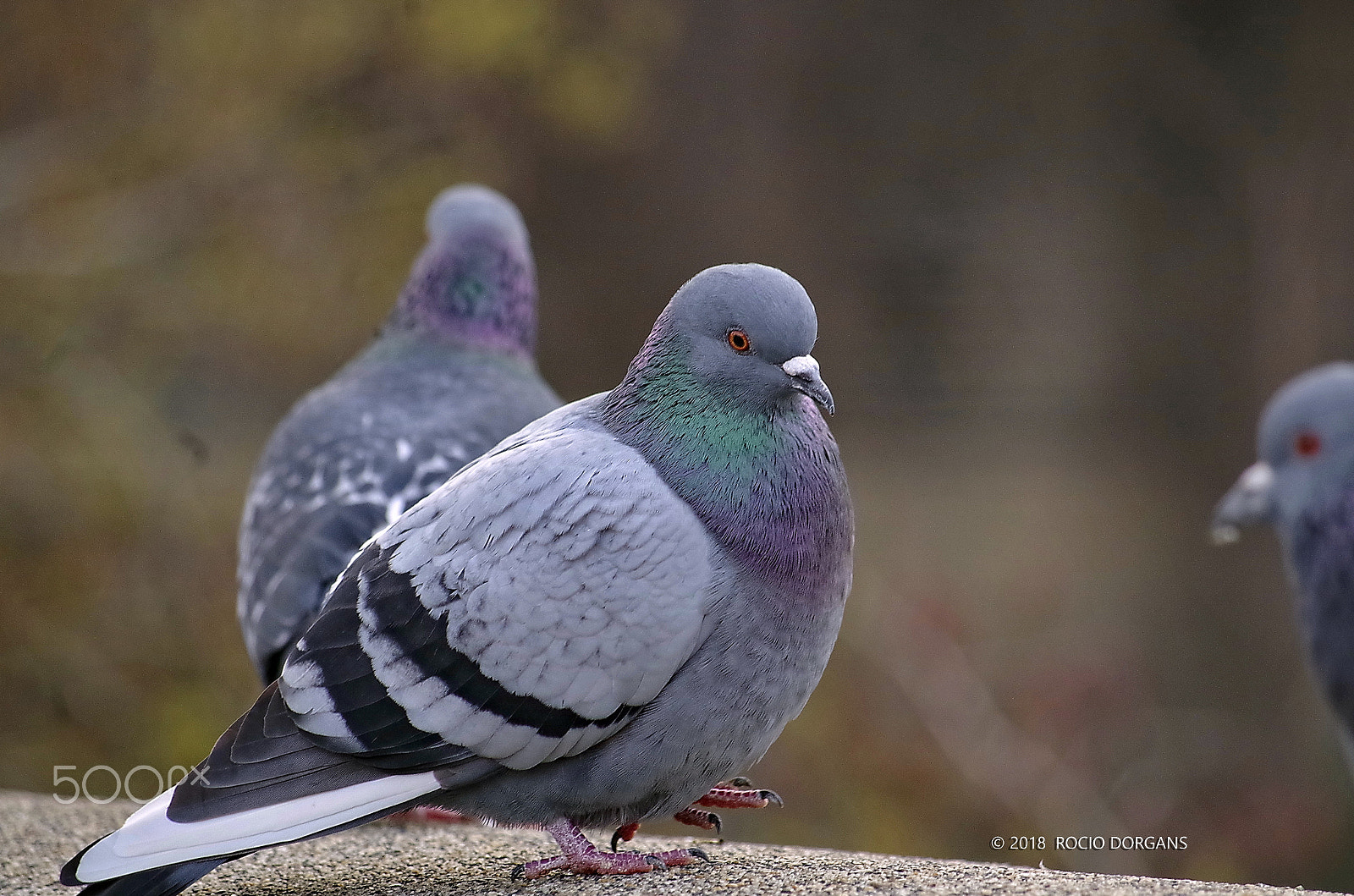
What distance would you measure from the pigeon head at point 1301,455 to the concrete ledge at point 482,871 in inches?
93.0

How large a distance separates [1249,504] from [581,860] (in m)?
3.37

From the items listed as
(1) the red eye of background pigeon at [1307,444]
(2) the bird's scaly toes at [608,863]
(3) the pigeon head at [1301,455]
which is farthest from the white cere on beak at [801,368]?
(1) the red eye of background pigeon at [1307,444]

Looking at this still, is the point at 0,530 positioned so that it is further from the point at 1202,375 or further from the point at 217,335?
the point at 1202,375

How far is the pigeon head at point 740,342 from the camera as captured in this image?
107 inches

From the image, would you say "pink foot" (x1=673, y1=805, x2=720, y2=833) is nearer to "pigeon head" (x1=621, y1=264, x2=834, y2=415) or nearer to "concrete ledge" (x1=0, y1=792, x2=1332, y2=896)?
"concrete ledge" (x1=0, y1=792, x2=1332, y2=896)

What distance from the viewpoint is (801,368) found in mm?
2680

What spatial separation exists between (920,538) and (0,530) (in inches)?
238

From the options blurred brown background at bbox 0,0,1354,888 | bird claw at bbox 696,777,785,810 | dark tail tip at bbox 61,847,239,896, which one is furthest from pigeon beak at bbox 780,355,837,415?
blurred brown background at bbox 0,0,1354,888

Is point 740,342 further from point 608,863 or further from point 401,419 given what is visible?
point 401,419

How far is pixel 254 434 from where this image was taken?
32.2ft

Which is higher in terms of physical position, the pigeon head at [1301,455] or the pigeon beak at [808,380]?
the pigeon head at [1301,455]

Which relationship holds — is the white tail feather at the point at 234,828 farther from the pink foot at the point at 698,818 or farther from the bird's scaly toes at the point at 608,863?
the pink foot at the point at 698,818

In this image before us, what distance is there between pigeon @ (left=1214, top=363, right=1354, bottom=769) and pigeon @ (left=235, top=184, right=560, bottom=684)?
272 cm

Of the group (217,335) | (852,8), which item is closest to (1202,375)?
(852,8)
